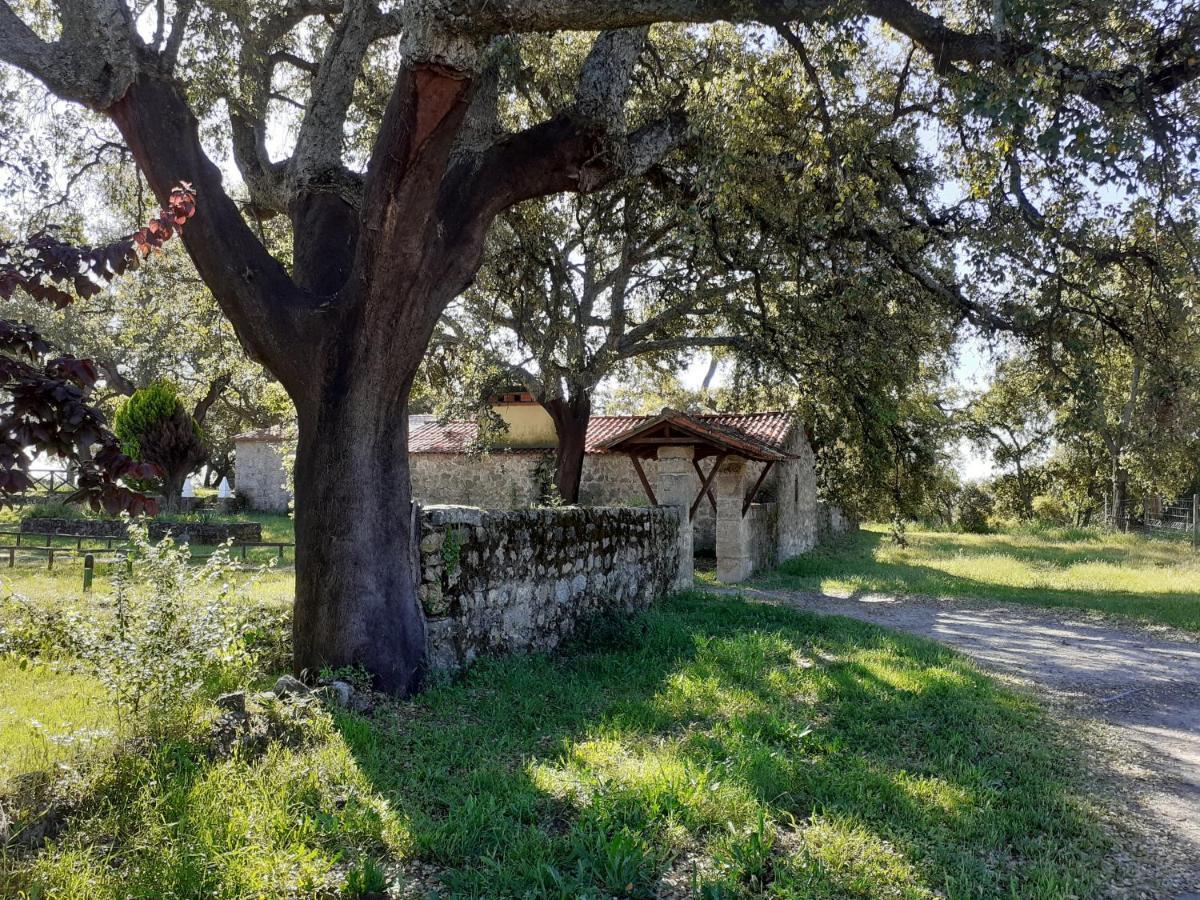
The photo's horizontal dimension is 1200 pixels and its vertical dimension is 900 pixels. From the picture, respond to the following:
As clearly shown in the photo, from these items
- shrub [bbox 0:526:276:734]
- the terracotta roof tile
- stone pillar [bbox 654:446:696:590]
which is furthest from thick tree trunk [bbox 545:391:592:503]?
shrub [bbox 0:526:276:734]

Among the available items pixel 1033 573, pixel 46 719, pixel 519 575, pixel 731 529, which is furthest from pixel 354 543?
pixel 1033 573

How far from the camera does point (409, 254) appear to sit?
5621 millimetres

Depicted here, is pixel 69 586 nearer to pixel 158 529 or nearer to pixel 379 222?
pixel 158 529

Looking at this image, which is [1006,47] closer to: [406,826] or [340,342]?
[340,342]

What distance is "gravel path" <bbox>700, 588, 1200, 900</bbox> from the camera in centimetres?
409

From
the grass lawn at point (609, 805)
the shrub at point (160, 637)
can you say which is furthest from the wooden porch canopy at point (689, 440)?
the shrub at point (160, 637)

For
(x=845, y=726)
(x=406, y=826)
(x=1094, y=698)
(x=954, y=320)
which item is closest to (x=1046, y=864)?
(x=845, y=726)

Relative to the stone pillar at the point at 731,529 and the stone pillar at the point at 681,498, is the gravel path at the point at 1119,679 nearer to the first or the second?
the stone pillar at the point at 731,529

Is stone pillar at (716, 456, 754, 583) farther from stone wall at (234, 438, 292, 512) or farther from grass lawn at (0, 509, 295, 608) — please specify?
stone wall at (234, 438, 292, 512)

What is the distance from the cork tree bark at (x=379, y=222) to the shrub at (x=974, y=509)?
30.7 metres

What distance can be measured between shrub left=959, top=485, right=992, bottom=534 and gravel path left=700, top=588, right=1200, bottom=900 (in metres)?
22.8

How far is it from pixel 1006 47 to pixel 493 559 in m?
5.72

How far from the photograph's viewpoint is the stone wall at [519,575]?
20.5ft

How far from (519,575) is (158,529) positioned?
41.7ft
